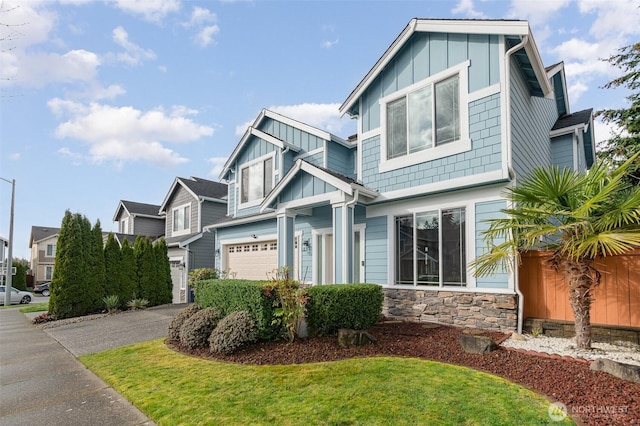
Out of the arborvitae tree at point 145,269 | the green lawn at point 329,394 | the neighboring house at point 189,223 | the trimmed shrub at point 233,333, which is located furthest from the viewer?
the neighboring house at point 189,223

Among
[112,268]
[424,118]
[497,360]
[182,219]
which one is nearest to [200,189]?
[182,219]

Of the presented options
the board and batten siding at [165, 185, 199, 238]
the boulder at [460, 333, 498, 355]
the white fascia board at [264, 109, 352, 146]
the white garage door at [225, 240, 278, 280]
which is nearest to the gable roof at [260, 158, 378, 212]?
the white fascia board at [264, 109, 352, 146]

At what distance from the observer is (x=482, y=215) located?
7.52 meters

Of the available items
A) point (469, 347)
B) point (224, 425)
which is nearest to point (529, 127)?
point (469, 347)

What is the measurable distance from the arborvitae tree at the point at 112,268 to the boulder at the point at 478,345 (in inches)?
551

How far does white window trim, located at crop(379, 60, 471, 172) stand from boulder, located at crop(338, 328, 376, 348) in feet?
14.3

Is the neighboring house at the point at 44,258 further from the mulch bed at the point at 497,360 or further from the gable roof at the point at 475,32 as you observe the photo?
the gable roof at the point at 475,32

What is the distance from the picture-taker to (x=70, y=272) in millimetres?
13469

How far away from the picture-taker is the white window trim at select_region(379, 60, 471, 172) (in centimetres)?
790

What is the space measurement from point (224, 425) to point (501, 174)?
21.4ft

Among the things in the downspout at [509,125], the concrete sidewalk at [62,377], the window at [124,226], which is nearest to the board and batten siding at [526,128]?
the downspout at [509,125]

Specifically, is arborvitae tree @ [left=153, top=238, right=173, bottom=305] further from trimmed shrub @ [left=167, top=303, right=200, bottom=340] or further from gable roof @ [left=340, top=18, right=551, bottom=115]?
gable roof @ [left=340, top=18, right=551, bottom=115]

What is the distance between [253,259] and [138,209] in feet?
50.7

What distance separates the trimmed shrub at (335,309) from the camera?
686 centimetres
